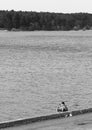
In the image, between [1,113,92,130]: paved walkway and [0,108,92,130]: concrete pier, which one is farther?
[0,108,92,130]: concrete pier

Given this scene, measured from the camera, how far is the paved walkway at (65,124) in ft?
44.3

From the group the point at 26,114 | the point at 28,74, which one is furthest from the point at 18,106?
the point at 28,74

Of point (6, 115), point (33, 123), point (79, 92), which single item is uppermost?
point (79, 92)

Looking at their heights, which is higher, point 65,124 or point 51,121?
point 51,121

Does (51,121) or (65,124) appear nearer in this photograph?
(65,124)

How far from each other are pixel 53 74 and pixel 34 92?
51.4 ft

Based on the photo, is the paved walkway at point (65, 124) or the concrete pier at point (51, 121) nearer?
the paved walkway at point (65, 124)

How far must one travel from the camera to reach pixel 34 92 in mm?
36938

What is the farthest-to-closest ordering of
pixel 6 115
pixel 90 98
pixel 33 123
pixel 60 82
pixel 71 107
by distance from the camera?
pixel 60 82 < pixel 90 98 < pixel 71 107 < pixel 6 115 < pixel 33 123

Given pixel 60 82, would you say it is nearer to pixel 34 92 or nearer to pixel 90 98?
pixel 34 92

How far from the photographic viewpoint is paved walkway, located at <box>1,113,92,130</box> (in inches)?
532

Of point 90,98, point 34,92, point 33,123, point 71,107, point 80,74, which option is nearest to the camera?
point 33,123

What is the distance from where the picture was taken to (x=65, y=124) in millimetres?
13977

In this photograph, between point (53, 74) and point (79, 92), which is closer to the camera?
point (79, 92)
